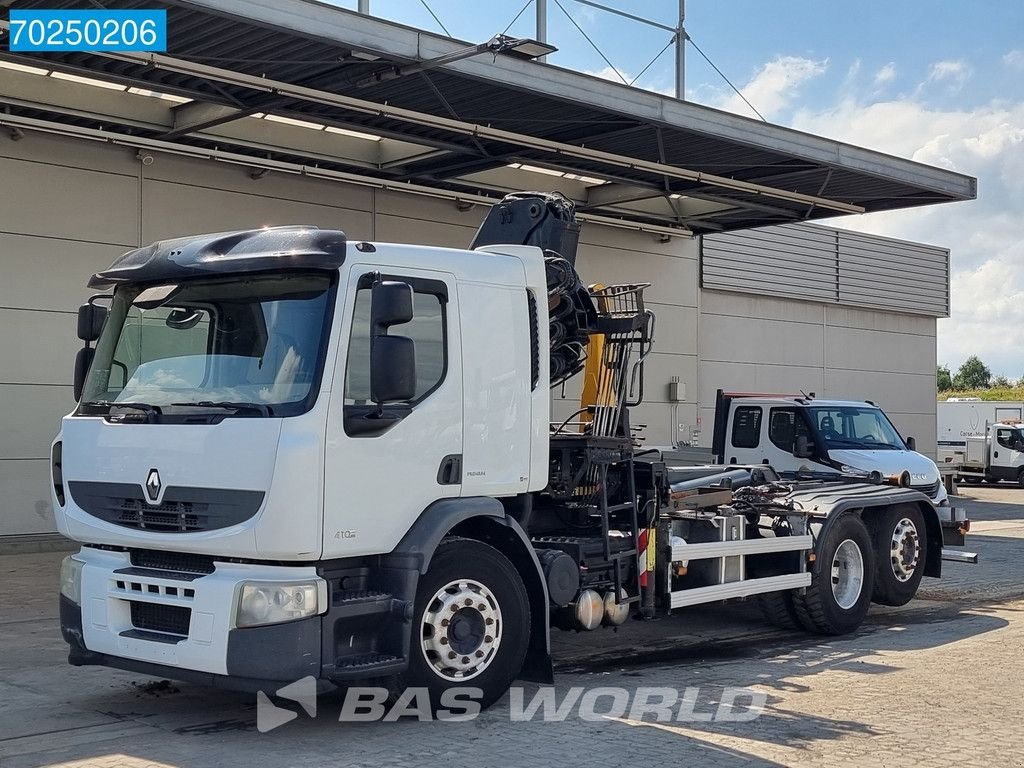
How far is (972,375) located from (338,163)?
105 metres

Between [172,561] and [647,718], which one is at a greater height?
[172,561]

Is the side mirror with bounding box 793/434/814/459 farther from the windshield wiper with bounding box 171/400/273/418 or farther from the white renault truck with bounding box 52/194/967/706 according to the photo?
the windshield wiper with bounding box 171/400/273/418

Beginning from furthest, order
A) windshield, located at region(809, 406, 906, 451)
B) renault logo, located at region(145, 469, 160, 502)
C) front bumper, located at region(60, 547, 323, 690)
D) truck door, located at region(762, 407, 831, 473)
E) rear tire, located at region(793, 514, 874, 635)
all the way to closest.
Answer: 1. truck door, located at region(762, 407, 831, 473)
2. windshield, located at region(809, 406, 906, 451)
3. rear tire, located at region(793, 514, 874, 635)
4. renault logo, located at region(145, 469, 160, 502)
5. front bumper, located at region(60, 547, 323, 690)

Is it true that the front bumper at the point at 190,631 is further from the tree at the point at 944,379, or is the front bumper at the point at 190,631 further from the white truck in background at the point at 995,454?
the tree at the point at 944,379

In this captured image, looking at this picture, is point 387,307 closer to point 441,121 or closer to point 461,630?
point 461,630

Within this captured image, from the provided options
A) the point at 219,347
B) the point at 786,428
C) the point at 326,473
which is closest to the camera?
the point at 326,473

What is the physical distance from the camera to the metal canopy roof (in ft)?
42.4

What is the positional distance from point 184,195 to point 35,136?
2.12m

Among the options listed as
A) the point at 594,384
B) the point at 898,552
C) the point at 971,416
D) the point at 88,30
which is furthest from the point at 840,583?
the point at 971,416

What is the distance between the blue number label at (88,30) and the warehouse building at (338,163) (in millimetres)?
224

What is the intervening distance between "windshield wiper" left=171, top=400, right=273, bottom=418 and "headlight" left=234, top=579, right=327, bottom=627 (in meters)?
0.90

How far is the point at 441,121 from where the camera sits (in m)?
15.6

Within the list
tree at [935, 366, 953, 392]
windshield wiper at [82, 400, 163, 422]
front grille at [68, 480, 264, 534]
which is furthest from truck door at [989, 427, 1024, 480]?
tree at [935, 366, 953, 392]

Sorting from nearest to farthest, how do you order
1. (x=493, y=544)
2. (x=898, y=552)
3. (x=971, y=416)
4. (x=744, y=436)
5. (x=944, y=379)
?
(x=493, y=544), (x=898, y=552), (x=744, y=436), (x=971, y=416), (x=944, y=379)
